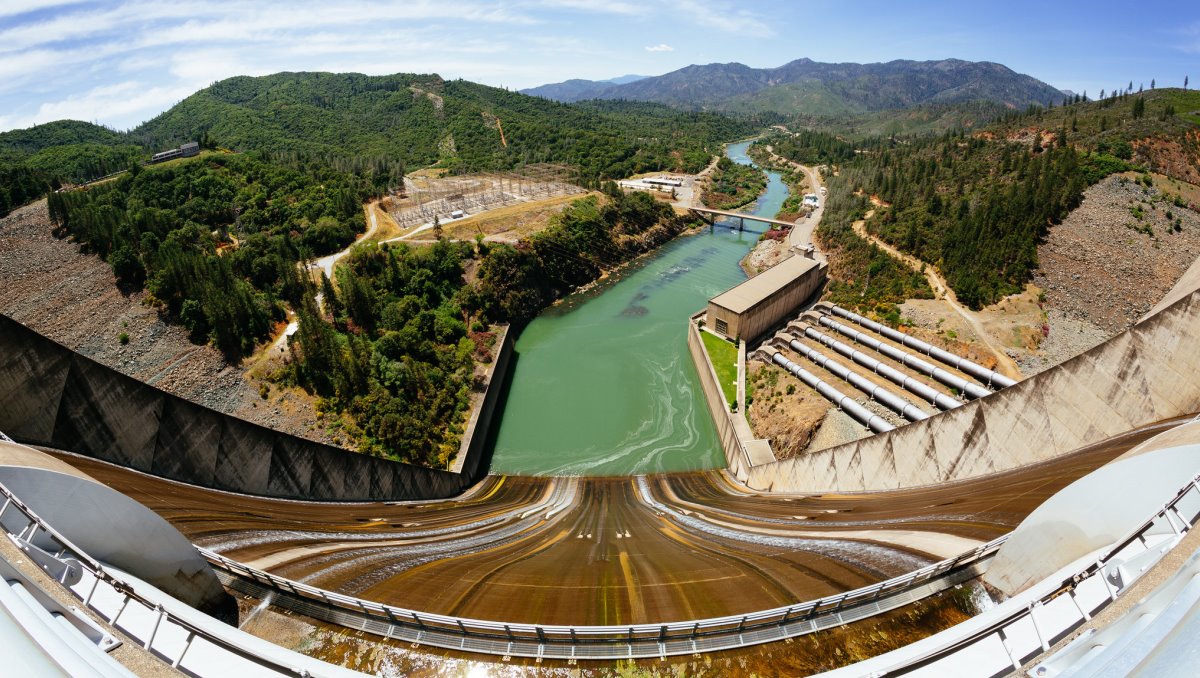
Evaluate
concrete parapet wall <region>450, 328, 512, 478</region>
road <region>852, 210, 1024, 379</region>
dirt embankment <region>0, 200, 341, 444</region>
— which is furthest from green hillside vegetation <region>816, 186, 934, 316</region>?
dirt embankment <region>0, 200, 341, 444</region>

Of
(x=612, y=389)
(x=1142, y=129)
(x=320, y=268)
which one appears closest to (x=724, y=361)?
(x=612, y=389)

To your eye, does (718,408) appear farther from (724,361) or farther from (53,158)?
A: (53,158)

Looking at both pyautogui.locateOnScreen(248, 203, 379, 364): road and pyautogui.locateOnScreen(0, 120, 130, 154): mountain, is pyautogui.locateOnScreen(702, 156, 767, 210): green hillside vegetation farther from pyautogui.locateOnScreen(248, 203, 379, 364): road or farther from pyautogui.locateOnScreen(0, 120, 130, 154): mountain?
pyautogui.locateOnScreen(0, 120, 130, 154): mountain

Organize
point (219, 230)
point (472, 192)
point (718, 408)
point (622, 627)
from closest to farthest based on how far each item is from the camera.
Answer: point (622, 627), point (718, 408), point (219, 230), point (472, 192)

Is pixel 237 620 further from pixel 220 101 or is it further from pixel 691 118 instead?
pixel 691 118

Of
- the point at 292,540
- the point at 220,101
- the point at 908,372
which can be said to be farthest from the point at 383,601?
the point at 220,101

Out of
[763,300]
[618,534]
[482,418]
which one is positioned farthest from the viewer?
[763,300]
